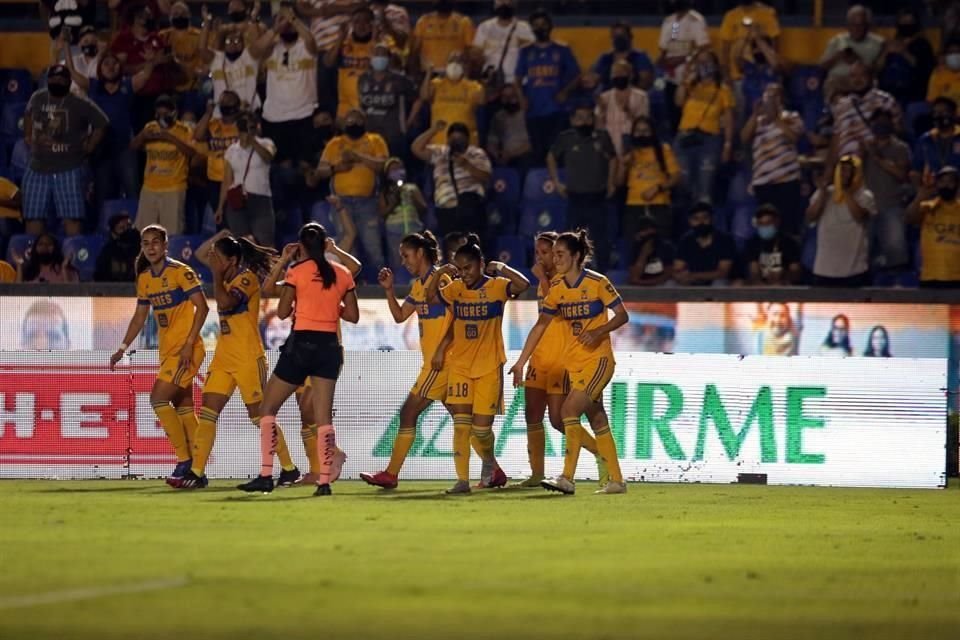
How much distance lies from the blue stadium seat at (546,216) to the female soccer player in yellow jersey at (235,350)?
6098 mm

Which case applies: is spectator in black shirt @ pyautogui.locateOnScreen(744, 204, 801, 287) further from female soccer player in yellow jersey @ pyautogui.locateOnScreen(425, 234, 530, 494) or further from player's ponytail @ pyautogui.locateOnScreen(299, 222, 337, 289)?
player's ponytail @ pyautogui.locateOnScreen(299, 222, 337, 289)

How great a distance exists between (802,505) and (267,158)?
8.63 metres

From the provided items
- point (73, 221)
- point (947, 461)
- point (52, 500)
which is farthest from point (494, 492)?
point (73, 221)

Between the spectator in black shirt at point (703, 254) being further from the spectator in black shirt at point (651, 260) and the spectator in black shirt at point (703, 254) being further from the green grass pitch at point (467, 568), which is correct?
the green grass pitch at point (467, 568)

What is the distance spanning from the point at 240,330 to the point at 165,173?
245 inches

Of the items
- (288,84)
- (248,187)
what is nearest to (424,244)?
(248,187)

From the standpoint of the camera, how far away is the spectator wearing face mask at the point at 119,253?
20.2m

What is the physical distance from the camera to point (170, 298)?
51.1 ft

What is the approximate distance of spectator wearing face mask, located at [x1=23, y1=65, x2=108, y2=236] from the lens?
2123cm

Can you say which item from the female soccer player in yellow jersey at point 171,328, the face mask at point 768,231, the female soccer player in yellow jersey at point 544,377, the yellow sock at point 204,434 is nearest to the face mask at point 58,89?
the female soccer player in yellow jersey at point 171,328

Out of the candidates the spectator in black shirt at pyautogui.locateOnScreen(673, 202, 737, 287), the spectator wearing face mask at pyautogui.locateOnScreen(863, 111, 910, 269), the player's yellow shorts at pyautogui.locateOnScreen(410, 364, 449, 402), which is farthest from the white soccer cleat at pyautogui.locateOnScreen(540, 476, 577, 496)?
the spectator wearing face mask at pyautogui.locateOnScreen(863, 111, 910, 269)

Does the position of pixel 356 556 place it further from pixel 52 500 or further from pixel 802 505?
pixel 802 505

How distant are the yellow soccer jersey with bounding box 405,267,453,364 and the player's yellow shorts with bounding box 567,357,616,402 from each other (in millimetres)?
1398

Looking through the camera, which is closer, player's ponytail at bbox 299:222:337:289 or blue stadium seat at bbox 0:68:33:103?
player's ponytail at bbox 299:222:337:289
